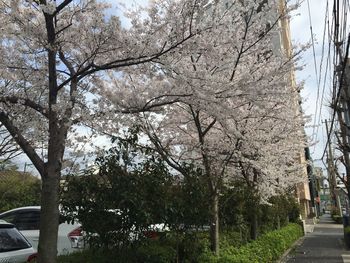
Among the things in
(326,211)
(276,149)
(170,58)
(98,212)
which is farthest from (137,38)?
(326,211)

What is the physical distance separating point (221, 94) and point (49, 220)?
327 cm

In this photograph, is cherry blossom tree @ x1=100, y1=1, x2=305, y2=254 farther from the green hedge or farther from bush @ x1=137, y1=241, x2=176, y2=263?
bush @ x1=137, y1=241, x2=176, y2=263

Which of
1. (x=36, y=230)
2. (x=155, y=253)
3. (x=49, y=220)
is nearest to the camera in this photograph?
(x=49, y=220)

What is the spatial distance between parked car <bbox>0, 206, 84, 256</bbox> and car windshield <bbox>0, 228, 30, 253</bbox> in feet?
7.98

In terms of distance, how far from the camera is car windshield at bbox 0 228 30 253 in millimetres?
6711

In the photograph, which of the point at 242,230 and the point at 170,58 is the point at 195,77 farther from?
the point at 242,230

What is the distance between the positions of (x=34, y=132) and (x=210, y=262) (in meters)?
3.89

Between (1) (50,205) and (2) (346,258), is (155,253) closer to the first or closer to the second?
(1) (50,205)

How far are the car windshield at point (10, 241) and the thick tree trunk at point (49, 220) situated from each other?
4.95ft

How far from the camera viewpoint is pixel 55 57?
20.8ft

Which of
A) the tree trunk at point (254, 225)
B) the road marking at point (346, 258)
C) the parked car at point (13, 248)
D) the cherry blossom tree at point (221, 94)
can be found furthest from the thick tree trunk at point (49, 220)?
the road marking at point (346, 258)

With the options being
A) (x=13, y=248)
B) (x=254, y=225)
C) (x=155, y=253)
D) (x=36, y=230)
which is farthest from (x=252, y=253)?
(x=13, y=248)

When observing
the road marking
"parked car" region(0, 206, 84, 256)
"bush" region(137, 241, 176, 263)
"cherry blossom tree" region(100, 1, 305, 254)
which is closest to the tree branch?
"cherry blossom tree" region(100, 1, 305, 254)

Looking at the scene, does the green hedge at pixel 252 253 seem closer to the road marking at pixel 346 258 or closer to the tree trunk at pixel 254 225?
the tree trunk at pixel 254 225
